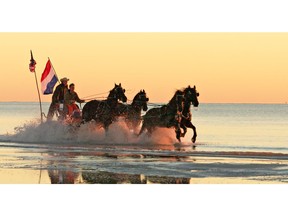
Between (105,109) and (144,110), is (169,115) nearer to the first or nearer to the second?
(144,110)

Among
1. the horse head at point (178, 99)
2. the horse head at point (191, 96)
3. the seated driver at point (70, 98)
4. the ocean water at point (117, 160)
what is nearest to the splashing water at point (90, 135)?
the ocean water at point (117, 160)

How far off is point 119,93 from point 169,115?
6.93ft

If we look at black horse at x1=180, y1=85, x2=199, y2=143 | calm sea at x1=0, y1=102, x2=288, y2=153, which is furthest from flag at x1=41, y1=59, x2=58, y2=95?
black horse at x1=180, y1=85, x2=199, y2=143

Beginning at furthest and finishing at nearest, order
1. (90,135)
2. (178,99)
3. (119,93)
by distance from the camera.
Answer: (90,135)
(119,93)
(178,99)

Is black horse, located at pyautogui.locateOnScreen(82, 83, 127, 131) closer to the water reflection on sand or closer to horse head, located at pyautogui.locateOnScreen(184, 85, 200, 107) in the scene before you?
horse head, located at pyautogui.locateOnScreen(184, 85, 200, 107)

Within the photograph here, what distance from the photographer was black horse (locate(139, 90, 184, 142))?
27.3 metres

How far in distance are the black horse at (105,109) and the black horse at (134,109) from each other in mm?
238

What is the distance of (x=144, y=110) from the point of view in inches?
1115

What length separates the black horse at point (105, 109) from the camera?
28.7m

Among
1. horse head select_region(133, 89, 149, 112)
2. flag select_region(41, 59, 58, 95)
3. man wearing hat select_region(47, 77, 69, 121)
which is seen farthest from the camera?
flag select_region(41, 59, 58, 95)

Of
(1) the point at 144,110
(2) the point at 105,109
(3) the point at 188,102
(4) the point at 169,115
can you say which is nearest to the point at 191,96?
(3) the point at 188,102

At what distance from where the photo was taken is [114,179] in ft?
56.3

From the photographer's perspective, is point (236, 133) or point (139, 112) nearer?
point (139, 112)

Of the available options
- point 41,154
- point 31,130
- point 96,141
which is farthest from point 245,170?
point 31,130
